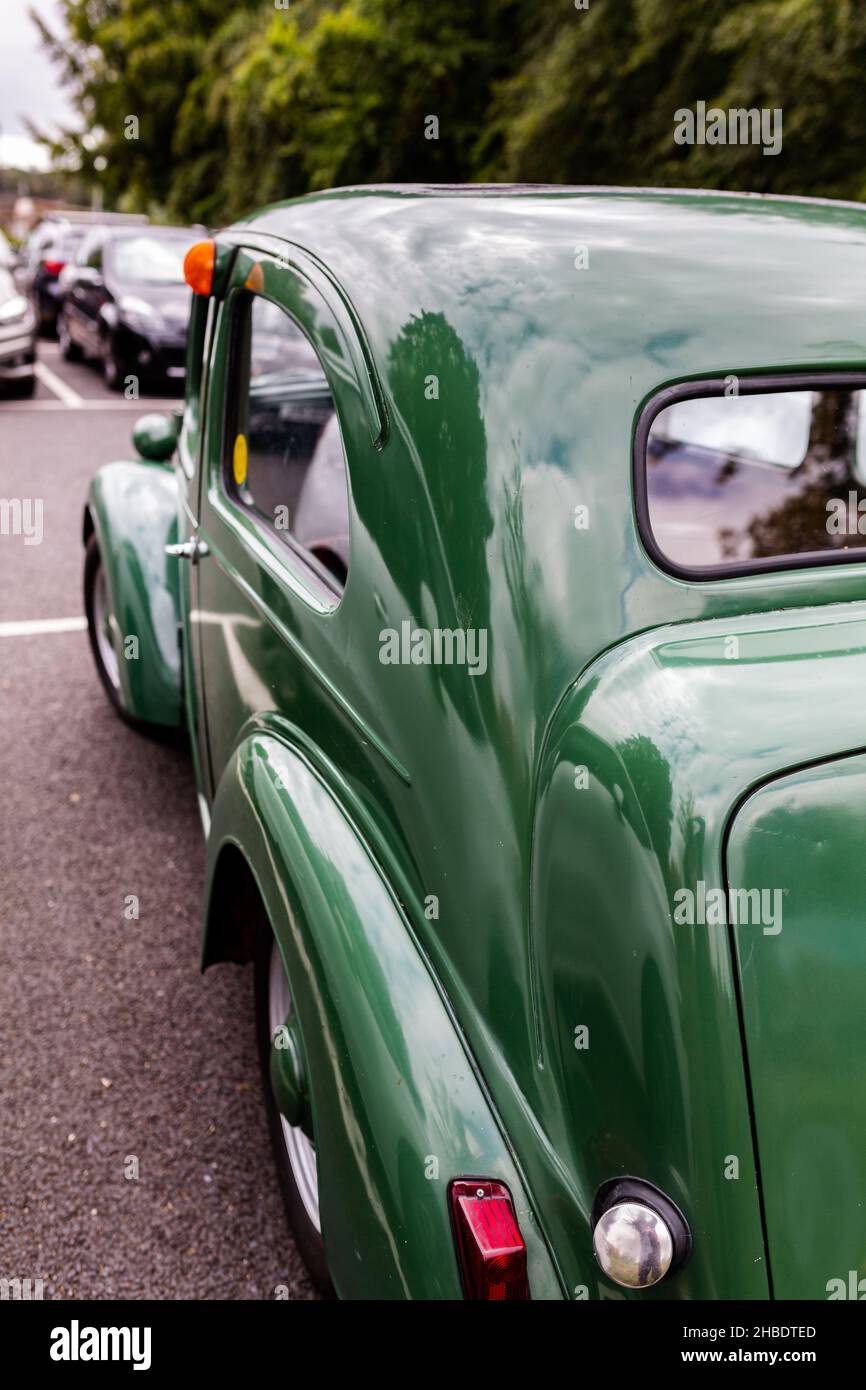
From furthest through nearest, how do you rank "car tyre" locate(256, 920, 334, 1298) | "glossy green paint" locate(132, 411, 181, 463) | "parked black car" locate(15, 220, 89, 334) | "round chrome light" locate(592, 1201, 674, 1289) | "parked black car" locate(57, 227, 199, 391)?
"parked black car" locate(15, 220, 89, 334), "parked black car" locate(57, 227, 199, 391), "glossy green paint" locate(132, 411, 181, 463), "car tyre" locate(256, 920, 334, 1298), "round chrome light" locate(592, 1201, 674, 1289)

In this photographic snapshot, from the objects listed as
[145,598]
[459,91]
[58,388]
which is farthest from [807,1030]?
[459,91]

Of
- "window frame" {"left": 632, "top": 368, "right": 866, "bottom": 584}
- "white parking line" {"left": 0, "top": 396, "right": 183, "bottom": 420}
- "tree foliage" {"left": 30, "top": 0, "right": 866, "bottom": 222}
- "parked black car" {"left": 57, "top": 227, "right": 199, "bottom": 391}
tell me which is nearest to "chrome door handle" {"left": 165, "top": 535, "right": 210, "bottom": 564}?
"window frame" {"left": 632, "top": 368, "right": 866, "bottom": 584}

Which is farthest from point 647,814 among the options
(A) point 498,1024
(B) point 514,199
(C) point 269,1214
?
(C) point 269,1214

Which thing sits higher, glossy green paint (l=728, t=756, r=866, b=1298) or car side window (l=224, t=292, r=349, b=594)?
car side window (l=224, t=292, r=349, b=594)

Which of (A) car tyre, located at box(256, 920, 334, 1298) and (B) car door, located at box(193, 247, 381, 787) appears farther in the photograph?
(A) car tyre, located at box(256, 920, 334, 1298)

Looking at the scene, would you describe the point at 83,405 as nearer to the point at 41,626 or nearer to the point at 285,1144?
the point at 41,626

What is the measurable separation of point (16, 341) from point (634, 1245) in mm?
10434

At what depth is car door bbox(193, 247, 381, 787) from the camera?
183 cm

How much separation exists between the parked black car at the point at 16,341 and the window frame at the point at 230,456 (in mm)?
8369

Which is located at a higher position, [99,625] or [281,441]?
[281,441]

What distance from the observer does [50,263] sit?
1398cm

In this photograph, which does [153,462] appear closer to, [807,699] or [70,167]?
[807,699]

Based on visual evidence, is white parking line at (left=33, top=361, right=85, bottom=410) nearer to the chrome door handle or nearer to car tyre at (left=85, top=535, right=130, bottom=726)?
car tyre at (left=85, top=535, right=130, bottom=726)

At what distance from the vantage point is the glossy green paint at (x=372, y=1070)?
4.64 ft
